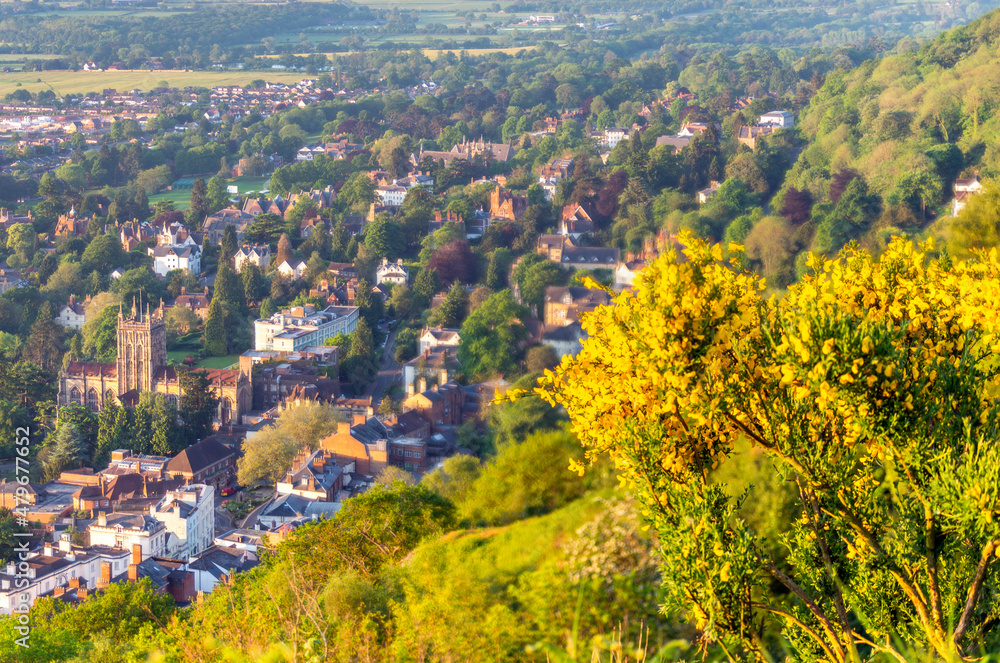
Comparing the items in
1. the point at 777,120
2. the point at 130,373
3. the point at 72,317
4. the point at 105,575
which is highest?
the point at 777,120

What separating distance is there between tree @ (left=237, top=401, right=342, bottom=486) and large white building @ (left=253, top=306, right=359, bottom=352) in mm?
4873

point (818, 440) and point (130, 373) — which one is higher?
point (818, 440)

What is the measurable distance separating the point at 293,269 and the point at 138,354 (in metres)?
6.88

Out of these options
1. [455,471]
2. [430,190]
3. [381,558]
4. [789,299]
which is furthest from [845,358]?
[430,190]

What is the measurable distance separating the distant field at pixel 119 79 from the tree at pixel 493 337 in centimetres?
4980

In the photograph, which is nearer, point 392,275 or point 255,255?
point 392,275

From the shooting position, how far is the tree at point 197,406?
21.0 metres

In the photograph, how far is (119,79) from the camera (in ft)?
222

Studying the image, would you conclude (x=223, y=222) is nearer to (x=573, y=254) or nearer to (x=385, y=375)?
(x=385, y=375)

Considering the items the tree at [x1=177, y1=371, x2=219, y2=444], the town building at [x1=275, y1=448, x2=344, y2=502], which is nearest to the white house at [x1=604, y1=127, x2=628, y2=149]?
the tree at [x1=177, y1=371, x2=219, y2=444]

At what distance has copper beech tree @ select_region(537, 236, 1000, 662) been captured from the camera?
8.72 feet

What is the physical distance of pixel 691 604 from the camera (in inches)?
107

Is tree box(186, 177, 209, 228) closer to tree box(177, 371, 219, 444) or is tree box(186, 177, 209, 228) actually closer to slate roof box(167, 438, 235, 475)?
tree box(177, 371, 219, 444)

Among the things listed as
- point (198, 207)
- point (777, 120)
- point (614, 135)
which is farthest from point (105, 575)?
point (614, 135)
